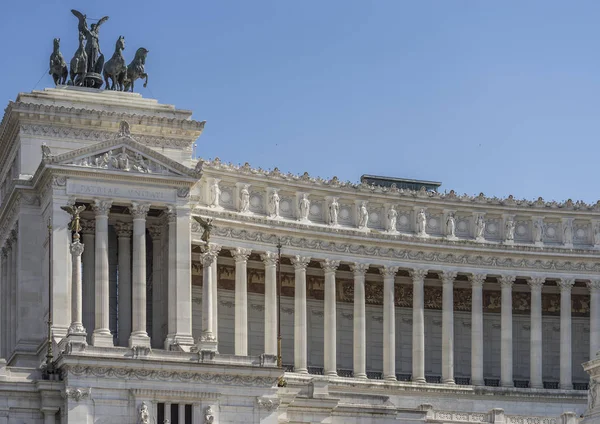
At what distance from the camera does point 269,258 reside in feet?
446

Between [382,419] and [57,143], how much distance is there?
27.7 m

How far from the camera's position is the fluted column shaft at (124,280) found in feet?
411

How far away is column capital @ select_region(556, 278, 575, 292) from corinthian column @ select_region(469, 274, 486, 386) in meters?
5.81

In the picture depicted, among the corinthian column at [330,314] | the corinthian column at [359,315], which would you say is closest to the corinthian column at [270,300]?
the corinthian column at [330,314]

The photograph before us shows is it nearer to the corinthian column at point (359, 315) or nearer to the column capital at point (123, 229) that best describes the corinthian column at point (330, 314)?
the corinthian column at point (359, 315)

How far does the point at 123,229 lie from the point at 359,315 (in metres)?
21.7

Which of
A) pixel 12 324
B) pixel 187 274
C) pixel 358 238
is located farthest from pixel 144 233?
pixel 358 238

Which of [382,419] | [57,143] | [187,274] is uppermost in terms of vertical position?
[57,143]

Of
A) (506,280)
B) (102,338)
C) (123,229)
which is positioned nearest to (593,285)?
(506,280)

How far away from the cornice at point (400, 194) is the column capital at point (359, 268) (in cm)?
504

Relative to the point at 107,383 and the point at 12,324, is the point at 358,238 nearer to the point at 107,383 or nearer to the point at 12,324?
the point at 12,324

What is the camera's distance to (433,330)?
5748 inches

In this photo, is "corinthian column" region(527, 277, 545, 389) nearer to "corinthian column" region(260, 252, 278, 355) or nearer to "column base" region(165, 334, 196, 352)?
"corinthian column" region(260, 252, 278, 355)

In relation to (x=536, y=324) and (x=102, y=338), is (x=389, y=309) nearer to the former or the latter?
(x=536, y=324)
